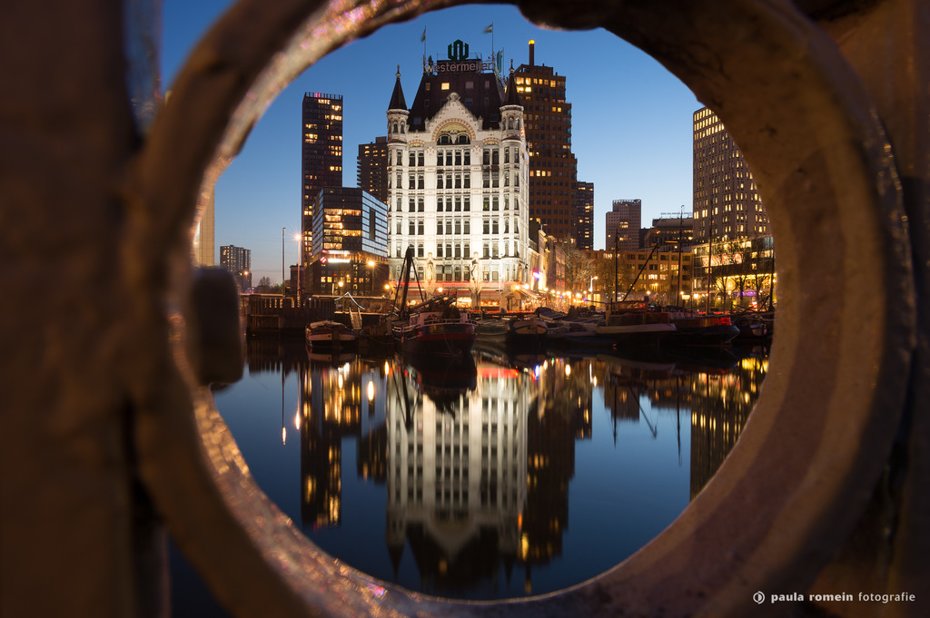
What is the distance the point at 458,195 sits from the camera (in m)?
66.9

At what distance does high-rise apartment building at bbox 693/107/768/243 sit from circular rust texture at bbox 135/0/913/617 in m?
130

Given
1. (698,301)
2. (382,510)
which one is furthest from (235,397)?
(698,301)

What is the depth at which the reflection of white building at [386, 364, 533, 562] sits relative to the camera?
306 inches

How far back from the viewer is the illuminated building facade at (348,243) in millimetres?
110938

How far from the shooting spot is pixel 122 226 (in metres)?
0.78

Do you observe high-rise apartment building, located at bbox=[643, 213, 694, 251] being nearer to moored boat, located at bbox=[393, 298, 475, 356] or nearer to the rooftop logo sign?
the rooftop logo sign

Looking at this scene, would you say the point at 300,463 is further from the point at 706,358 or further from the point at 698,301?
the point at 698,301

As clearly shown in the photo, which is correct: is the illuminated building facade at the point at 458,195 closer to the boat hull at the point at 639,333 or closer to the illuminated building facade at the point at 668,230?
the boat hull at the point at 639,333

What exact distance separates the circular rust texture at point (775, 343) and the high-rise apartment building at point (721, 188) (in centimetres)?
12953

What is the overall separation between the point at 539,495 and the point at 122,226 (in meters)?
8.98

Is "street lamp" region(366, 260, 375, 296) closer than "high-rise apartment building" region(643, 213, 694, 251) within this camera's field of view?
Yes

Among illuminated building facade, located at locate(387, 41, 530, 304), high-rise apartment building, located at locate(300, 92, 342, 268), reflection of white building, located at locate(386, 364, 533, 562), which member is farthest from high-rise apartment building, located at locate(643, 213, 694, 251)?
reflection of white building, located at locate(386, 364, 533, 562)

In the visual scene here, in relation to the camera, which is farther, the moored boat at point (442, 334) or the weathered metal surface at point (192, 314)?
the moored boat at point (442, 334)

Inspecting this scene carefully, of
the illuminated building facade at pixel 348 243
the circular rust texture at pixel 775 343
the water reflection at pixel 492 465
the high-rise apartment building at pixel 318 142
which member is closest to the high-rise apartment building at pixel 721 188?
the illuminated building facade at pixel 348 243
